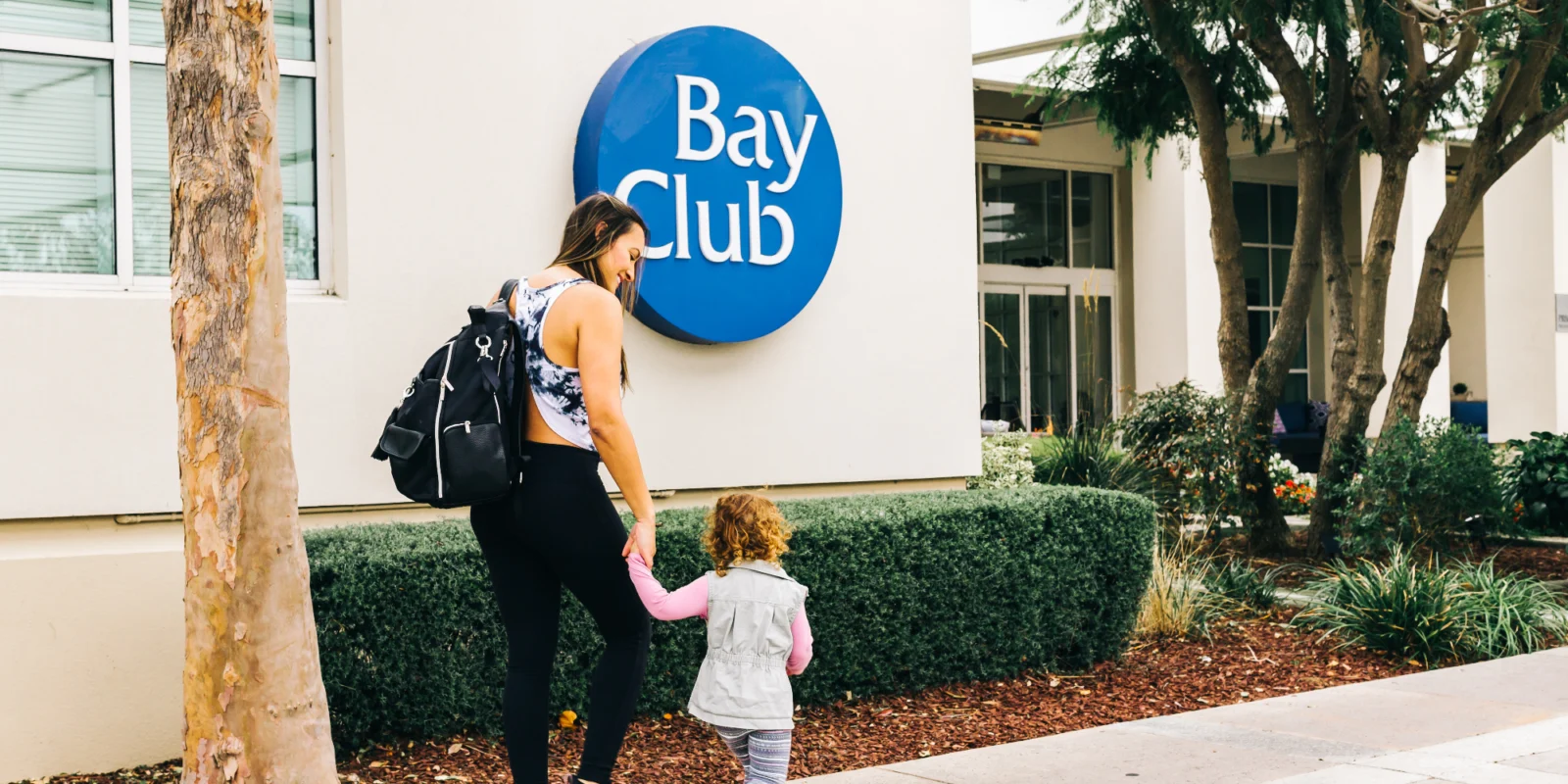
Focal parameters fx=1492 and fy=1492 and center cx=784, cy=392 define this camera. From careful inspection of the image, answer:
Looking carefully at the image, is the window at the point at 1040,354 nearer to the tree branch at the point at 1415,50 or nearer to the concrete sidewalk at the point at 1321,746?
the tree branch at the point at 1415,50

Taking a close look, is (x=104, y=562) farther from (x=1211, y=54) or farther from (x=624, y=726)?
(x=1211, y=54)

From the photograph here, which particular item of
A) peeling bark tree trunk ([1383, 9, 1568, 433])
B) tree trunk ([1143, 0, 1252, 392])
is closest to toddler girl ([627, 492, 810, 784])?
tree trunk ([1143, 0, 1252, 392])

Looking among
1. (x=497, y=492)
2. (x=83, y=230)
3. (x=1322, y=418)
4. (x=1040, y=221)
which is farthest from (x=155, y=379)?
(x=1322, y=418)

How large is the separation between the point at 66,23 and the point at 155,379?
1.37 metres

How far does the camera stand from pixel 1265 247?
21891 mm

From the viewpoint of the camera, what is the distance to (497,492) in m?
4.01

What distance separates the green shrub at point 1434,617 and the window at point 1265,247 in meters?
13.6

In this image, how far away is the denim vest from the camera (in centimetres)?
→ 425

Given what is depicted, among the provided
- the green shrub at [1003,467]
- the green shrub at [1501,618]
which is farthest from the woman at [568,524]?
the green shrub at [1501,618]

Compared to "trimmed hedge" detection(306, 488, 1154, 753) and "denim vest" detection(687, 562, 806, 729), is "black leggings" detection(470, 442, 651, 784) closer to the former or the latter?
"denim vest" detection(687, 562, 806, 729)

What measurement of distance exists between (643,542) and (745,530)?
12.7 inches

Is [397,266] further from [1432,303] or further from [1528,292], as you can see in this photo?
[1528,292]

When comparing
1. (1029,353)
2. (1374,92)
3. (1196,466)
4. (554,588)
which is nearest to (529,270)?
(554,588)

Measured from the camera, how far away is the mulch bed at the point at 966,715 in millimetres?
5398
